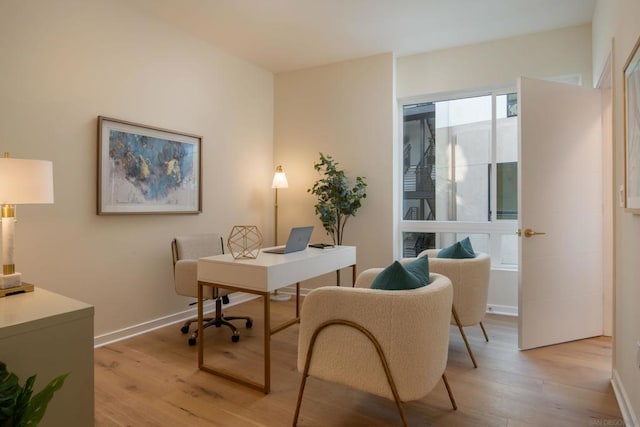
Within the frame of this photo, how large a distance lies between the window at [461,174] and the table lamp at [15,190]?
3492 millimetres

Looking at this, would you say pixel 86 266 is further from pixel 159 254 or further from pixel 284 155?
pixel 284 155

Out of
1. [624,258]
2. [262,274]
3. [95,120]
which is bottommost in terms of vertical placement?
[262,274]

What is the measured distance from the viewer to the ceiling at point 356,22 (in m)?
3.24

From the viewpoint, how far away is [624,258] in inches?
81.3

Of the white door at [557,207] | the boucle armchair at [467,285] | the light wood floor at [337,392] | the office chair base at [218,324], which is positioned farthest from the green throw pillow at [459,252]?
the office chair base at [218,324]

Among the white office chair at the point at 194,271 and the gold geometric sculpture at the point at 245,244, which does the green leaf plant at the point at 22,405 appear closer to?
the gold geometric sculpture at the point at 245,244

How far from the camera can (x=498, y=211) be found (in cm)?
398

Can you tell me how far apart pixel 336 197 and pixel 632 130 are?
8.77 feet

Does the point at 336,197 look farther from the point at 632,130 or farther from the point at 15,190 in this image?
the point at 15,190

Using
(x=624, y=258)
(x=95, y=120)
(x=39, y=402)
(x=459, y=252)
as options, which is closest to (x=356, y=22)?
(x=459, y=252)

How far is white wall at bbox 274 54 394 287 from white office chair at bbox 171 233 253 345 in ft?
4.45

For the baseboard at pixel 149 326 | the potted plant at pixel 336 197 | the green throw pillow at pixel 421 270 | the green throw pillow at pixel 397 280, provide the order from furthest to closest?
the potted plant at pixel 336 197
the baseboard at pixel 149 326
the green throw pillow at pixel 421 270
the green throw pillow at pixel 397 280

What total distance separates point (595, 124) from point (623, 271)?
4.96 ft

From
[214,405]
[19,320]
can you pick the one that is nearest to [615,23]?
[214,405]
